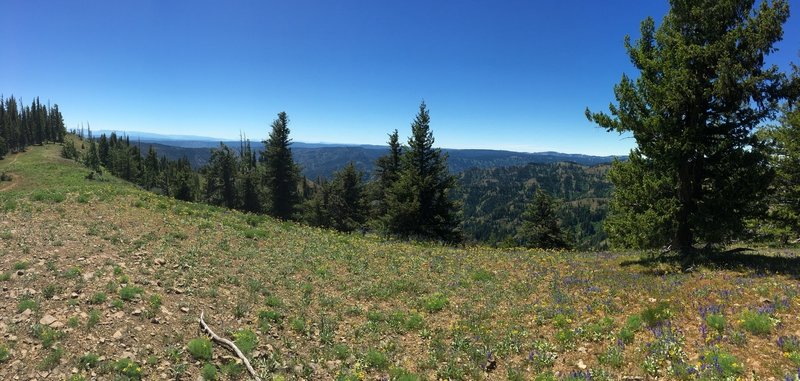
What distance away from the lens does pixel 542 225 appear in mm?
45062

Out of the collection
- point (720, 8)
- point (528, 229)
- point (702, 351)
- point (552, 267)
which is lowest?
point (528, 229)

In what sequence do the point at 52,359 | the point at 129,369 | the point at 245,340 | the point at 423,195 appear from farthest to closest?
the point at 423,195 < the point at 245,340 < the point at 129,369 < the point at 52,359

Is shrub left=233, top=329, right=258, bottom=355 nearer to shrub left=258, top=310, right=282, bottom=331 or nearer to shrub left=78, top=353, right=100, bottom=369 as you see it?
shrub left=258, top=310, right=282, bottom=331

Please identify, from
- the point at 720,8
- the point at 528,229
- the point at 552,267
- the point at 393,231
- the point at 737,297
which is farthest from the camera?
the point at 528,229

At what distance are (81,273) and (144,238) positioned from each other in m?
4.82

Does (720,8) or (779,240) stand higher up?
(720,8)

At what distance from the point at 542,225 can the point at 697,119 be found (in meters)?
31.1

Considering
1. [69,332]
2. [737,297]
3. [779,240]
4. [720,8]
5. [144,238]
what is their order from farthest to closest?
[779,240], [144,238], [720,8], [737,297], [69,332]

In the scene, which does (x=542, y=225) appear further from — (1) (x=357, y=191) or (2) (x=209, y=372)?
(2) (x=209, y=372)

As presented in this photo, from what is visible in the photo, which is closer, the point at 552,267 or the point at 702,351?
the point at 702,351

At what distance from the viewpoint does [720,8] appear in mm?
14289

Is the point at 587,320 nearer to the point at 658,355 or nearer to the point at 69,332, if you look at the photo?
the point at 658,355

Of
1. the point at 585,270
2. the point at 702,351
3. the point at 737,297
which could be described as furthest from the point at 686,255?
the point at 702,351

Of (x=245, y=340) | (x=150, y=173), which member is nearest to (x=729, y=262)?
(x=245, y=340)
